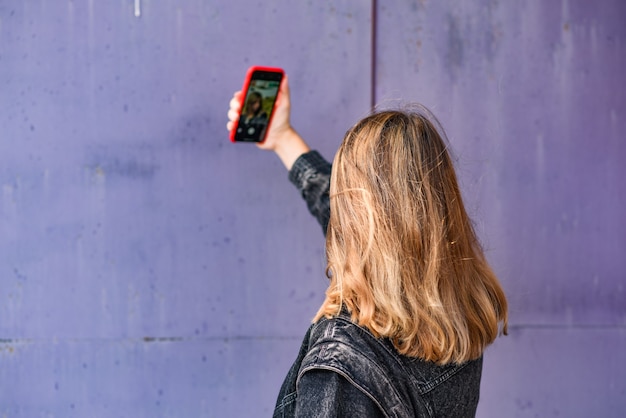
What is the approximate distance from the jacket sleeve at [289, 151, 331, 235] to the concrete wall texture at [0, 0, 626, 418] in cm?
36

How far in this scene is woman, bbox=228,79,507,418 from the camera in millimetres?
1396

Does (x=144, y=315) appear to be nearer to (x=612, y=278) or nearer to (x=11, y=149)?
(x=11, y=149)

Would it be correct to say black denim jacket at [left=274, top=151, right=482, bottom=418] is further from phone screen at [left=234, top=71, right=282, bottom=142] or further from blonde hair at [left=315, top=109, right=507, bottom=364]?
phone screen at [left=234, top=71, right=282, bottom=142]

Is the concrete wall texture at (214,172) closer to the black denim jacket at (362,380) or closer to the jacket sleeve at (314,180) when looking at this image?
the jacket sleeve at (314,180)

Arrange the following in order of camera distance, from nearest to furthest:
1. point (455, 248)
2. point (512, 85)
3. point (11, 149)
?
point (455, 248) → point (11, 149) → point (512, 85)

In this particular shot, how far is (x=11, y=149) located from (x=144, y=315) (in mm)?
717

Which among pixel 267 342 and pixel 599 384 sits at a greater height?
pixel 267 342

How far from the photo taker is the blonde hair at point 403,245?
1.46 metres

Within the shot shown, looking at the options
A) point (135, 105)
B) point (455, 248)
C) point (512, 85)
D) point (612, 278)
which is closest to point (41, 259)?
point (135, 105)

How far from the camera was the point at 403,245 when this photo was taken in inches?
58.9

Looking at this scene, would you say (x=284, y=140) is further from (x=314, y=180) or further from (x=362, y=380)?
(x=362, y=380)

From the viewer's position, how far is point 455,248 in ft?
5.15

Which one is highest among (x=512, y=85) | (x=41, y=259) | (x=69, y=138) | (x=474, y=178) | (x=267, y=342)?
(x=512, y=85)

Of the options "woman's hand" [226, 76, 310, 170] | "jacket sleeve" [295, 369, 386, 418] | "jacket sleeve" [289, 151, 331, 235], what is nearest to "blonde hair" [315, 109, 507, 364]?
"jacket sleeve" [295, 369, 386, 418]
